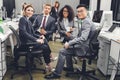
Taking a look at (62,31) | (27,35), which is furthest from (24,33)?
(62,31)

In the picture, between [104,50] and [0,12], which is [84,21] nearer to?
[104,50]

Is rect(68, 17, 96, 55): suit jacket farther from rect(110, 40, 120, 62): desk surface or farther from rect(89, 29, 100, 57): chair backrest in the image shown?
rect(110, 40, 120, 62): desk surface

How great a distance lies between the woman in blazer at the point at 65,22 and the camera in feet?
13.6

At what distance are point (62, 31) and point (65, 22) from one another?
0.20 meters

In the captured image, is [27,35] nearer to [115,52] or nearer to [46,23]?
[46,23]

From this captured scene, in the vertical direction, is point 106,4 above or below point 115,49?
above

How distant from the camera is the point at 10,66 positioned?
396 centimetres

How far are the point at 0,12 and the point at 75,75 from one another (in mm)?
2430

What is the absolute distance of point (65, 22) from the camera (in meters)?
4.24

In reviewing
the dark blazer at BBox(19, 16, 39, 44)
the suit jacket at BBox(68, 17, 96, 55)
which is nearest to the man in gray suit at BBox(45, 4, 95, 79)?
the suit jacket at BBox(68, 17, 96, 55)

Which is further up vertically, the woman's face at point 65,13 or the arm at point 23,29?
the woman's face at point 65,13

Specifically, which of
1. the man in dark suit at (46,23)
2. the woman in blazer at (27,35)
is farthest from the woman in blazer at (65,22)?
the woman in blazer at (27,35)

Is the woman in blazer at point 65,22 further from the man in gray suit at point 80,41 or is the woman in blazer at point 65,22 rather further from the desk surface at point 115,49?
the desk surface at point 115,49

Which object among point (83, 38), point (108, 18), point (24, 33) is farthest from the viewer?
point (108, 18)
